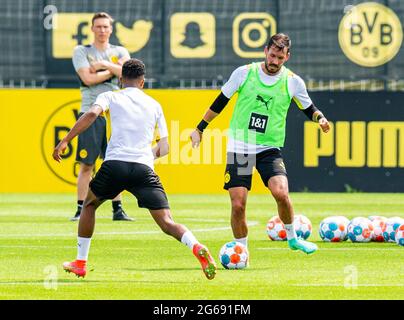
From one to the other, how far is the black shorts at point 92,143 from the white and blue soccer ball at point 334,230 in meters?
3.61

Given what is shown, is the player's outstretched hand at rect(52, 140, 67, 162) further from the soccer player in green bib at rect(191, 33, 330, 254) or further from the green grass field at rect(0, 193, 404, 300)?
the soccer player in green bib at rect(191, 33, 330, 254)

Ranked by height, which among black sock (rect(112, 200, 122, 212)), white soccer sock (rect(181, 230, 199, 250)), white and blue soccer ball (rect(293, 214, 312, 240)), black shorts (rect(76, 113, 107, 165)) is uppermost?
black shorts (rect(76, 113, 107, 165))

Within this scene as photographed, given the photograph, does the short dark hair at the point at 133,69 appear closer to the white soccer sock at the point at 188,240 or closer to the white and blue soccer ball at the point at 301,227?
the white soccer sock at the point at 188,240

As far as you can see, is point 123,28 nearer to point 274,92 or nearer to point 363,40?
point 363,40

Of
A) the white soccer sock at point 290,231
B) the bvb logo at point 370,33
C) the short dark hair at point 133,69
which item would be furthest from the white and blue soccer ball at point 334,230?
the bvb logo at point 370,33

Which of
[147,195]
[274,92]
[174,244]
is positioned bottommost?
[174,244]

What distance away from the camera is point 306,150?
77.8ft

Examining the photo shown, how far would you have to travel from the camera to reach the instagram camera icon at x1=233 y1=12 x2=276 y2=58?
23.6m

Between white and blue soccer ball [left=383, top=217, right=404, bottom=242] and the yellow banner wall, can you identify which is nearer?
white and blue soccer ball [left=383, top=217, right=404, bottom=242]

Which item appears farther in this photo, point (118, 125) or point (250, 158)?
point (250, 158)

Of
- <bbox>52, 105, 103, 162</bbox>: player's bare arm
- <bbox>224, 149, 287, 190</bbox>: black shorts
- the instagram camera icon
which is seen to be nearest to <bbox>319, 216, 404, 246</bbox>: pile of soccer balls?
<bbox>224, 149, 287, 190</bbox>: black shorts

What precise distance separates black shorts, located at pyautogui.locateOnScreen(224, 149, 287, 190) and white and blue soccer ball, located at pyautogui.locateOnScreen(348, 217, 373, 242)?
2.24 meters

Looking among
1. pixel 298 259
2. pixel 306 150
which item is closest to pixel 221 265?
pixel 298 259

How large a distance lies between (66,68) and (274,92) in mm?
11586
